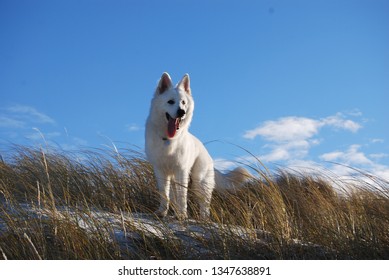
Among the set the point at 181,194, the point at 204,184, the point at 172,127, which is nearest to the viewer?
the point at 181,194

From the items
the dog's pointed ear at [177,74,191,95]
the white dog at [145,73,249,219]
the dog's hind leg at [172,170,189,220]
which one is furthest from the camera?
the dog's pointed ear at [177,74,191,95]

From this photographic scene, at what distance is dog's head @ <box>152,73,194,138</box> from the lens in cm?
533

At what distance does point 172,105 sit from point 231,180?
166cm

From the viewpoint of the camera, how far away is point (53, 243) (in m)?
3.70

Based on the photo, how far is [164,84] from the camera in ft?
18.4

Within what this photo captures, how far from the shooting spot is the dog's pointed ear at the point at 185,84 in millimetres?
5752

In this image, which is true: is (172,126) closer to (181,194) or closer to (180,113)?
(180,113)

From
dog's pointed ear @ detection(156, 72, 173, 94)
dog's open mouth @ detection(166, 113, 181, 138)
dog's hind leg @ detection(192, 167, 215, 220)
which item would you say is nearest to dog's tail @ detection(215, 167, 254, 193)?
dog's hind leg @ detection(192, 167, 215, 220)

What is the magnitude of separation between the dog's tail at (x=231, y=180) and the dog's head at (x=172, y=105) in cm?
116

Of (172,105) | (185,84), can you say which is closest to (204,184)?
(172,105)

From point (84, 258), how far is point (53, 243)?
34cm

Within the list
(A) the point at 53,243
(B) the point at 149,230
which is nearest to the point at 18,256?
(A) the point at 53,243

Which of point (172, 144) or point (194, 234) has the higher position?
point (172, 144)

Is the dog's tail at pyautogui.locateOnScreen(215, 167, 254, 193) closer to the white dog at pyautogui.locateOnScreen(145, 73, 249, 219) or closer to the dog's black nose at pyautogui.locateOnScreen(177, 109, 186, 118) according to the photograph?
the white dog at pyautogui.locateOnScreen(145, 73, 249, 219)
